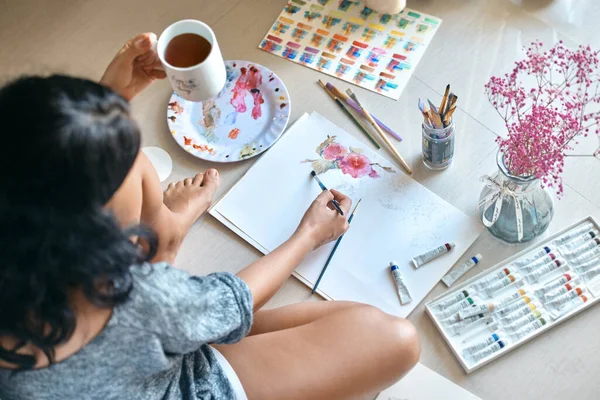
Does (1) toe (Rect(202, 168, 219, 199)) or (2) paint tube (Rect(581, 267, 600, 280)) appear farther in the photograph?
(1) toe (Rect(202, 168, 219, 199))

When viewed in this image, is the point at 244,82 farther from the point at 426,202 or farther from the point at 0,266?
the point at 0,266

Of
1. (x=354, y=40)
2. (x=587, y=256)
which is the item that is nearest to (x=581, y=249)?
(x=587, y=256)

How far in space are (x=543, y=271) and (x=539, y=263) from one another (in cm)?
2

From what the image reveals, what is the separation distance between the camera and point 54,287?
0.69 meters

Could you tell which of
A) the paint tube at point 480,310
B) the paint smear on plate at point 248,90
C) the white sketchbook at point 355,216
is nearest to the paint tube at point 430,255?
the white sketchbook at point 355,216

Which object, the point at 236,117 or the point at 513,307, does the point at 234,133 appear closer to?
the point at 236,117

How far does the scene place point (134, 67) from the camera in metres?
1.08

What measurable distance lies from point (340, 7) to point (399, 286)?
70 cm

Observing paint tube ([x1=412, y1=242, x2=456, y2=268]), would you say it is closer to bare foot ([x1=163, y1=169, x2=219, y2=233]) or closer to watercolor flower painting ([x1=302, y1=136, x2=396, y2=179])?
watercolor flower painting ([x1=302, y1=136, x2=396, y2=179])

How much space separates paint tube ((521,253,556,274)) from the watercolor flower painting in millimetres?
314

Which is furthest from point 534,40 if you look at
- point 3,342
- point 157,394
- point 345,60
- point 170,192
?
point 3,342

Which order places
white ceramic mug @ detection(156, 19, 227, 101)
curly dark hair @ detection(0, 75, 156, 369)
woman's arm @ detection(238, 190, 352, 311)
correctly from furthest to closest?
1. woman's arm @ detection(238, 190, 352, 311)
2. white ceramic mug @ detection(156, 19, 227, 101)
3. curly dark hair @ detection(0, 75, 156, 369)

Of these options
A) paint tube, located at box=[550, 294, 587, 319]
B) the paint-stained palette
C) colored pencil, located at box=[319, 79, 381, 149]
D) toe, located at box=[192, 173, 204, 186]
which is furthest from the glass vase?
toe, located at box=[192, 173, 204, 186]

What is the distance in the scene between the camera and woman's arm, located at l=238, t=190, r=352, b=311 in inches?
42.3
